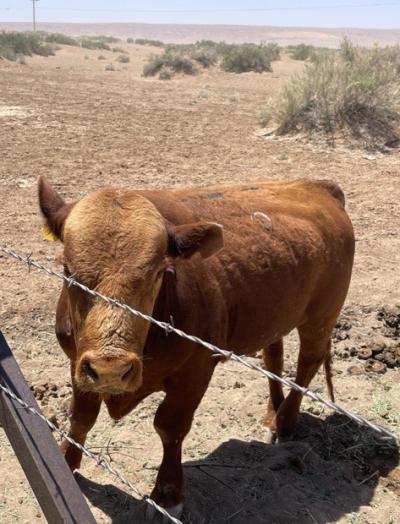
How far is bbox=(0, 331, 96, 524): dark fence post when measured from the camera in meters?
2.12

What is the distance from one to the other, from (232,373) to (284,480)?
1243 mm

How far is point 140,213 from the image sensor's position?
265cm

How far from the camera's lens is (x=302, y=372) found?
14.8ft

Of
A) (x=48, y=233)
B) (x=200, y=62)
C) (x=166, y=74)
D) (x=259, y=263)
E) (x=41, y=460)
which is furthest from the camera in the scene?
(x=200, y=62)

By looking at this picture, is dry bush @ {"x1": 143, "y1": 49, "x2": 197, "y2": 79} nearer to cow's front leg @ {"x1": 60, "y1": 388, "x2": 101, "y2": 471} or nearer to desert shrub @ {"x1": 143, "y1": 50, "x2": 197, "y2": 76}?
desert shrub @ {"x1": 143, "y1": 50, "x2": 197, "y2": 76}

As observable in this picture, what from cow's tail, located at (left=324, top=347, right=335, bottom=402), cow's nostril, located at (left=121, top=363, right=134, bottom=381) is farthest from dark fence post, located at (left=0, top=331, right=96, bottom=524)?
cow's tail, located at (left=324, top=347, right=335, bottom=402)

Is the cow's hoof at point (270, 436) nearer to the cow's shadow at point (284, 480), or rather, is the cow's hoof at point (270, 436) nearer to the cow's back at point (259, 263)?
the cow's shadow at point (284, 480)

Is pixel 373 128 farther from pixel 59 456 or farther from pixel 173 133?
pixel 59 456

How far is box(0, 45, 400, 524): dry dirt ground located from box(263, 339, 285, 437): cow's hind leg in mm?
107

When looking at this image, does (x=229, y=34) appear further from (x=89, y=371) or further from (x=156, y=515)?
(x=89, y=371)

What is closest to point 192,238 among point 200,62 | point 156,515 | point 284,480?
point 156,515

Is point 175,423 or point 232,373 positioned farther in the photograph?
point 232,373

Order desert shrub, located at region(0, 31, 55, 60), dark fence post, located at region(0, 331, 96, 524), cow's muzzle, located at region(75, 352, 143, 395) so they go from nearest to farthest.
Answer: dark fence post, located at region(0, 331, 96, 524), cow's muzzle, located at region(75, 352, 143, 395), desert shrub, located at region(0, 31, 55, 60)

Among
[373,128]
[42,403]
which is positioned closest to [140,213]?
[42,403]
